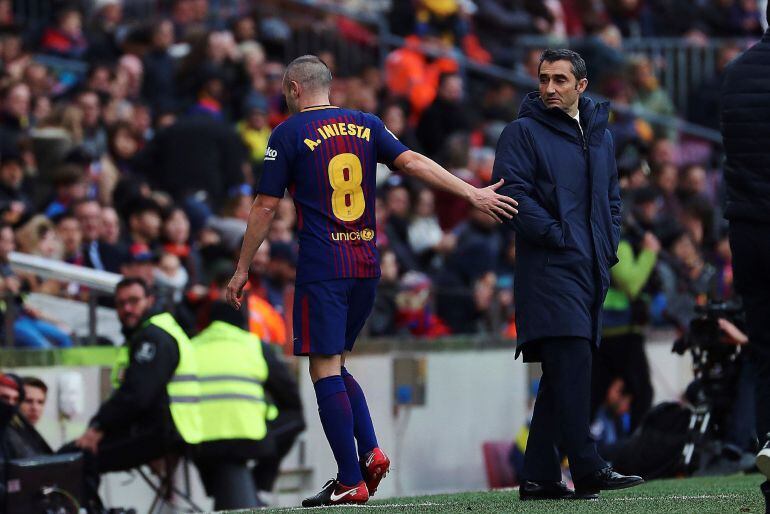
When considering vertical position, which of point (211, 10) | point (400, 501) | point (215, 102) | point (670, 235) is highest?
point (211, 10)

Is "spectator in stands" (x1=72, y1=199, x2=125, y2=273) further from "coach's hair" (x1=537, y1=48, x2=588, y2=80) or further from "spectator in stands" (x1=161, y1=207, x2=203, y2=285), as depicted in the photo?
"coach's hair" (x1=537, y1=48, x2=588, y2=80)

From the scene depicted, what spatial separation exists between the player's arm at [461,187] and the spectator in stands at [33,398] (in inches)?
169

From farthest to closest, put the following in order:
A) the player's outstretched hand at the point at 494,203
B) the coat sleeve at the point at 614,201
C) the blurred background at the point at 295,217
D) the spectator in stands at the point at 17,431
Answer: the blurred background at the point at 295,217
the spectator in stands at the point at 17,431
the coat sleeve at the point at 614,201
the player's outstretched hand at the point at 494,203

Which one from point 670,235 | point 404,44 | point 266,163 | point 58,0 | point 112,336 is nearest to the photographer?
point 266,163

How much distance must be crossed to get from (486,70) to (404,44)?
1246 millimetres

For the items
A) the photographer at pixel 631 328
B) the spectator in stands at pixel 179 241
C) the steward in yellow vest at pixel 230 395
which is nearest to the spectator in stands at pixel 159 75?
the spectator in stands at pixel 179 241

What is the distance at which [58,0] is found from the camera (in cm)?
2041

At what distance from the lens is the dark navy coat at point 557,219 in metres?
8.86

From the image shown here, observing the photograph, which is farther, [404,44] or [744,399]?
[404,44]

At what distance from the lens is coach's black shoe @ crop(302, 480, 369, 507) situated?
883 centimetres

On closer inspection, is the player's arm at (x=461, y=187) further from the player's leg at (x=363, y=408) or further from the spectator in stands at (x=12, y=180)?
the spectator in stands at (x=12, y=180)

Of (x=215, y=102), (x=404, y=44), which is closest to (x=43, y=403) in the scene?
(x=215, y=102)

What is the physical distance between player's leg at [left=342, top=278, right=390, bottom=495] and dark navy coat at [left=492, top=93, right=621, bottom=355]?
72cm

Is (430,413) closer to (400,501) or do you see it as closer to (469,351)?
(469,351)
